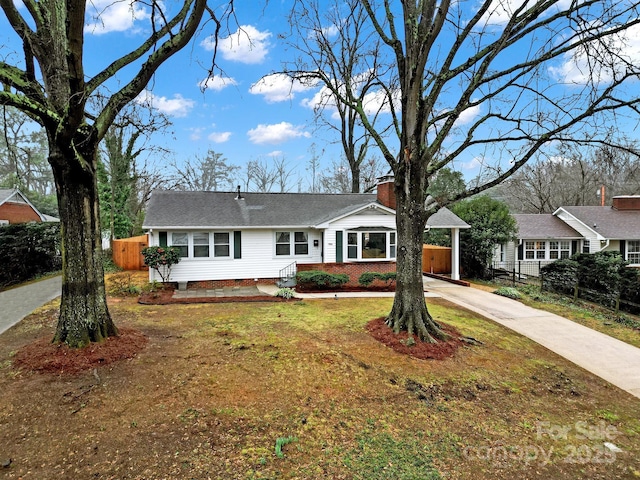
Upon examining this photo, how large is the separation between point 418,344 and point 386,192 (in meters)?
10.3

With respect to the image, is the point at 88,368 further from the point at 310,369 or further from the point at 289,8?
the point at 289,8

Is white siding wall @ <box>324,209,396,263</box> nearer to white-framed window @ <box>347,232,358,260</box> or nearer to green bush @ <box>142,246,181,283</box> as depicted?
white-framed window @ <box>347,232,358,260</box>

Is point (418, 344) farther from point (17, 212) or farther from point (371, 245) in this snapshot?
point (17, 212)

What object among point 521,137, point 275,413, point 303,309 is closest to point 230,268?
point 303,309

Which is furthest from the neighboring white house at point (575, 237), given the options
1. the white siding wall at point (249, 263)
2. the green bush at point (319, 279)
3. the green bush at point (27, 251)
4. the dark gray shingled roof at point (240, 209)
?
the green bush at point (27, 251)

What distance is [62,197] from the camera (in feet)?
20.7

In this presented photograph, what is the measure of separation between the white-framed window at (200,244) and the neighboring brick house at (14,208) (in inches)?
574

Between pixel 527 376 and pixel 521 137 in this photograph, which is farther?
pixel 521 137

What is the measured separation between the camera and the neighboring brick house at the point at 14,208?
69.7 ft

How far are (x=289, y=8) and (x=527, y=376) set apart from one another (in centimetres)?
955

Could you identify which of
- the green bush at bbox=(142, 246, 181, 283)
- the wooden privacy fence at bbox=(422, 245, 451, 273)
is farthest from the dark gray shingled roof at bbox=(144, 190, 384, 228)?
the wooden privacy fence at bbox=(422, 245, 451, 273)

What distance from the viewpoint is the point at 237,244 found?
1491cm

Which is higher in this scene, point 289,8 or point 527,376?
point 289,8

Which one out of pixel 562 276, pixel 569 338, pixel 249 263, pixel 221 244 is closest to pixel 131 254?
pixel 221 244
